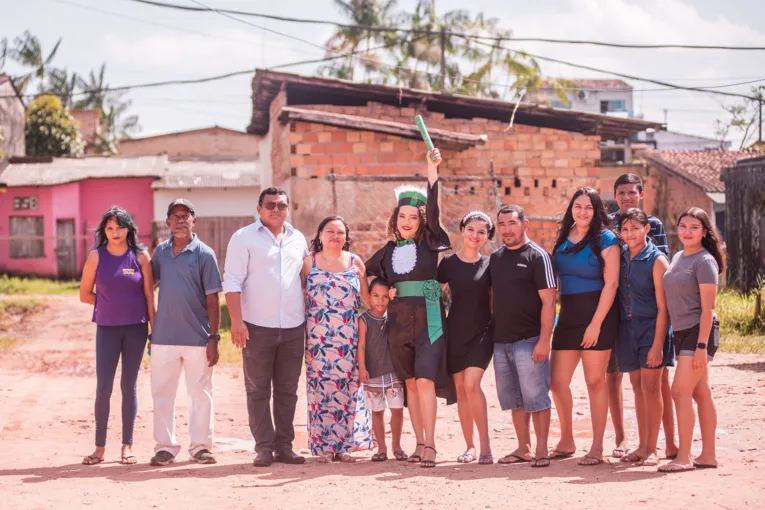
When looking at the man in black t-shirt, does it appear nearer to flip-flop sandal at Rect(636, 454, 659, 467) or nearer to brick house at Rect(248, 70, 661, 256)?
flip-flop sandal at Rect(636, 454, 659, 467)

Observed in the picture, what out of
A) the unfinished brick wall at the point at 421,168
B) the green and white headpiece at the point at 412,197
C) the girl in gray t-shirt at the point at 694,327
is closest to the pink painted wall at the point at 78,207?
the unfinished brick wall at the point at 421,168

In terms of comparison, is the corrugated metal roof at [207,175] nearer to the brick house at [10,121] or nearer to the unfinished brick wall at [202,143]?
the brick house at [10,121]

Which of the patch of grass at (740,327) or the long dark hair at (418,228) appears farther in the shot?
the patch of grass at (740,327)

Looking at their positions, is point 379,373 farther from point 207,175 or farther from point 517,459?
point 207,175

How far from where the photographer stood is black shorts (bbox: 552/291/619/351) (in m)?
6.29

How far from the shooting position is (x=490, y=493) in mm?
5480

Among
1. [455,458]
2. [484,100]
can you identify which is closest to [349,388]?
[455,458]

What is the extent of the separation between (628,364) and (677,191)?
2620 centimetres

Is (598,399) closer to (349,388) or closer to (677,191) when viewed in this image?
(349,388)

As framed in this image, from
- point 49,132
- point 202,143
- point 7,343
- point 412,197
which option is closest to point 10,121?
point 49,132

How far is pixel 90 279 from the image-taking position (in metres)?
6.94

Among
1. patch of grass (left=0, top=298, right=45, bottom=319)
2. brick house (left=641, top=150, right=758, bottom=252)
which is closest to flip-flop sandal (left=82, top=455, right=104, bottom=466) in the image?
patch of grass (left=0, top=298, right=45, bottom=319)

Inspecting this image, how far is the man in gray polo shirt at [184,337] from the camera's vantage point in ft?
22.3

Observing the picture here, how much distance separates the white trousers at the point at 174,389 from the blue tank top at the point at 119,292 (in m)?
0.30
